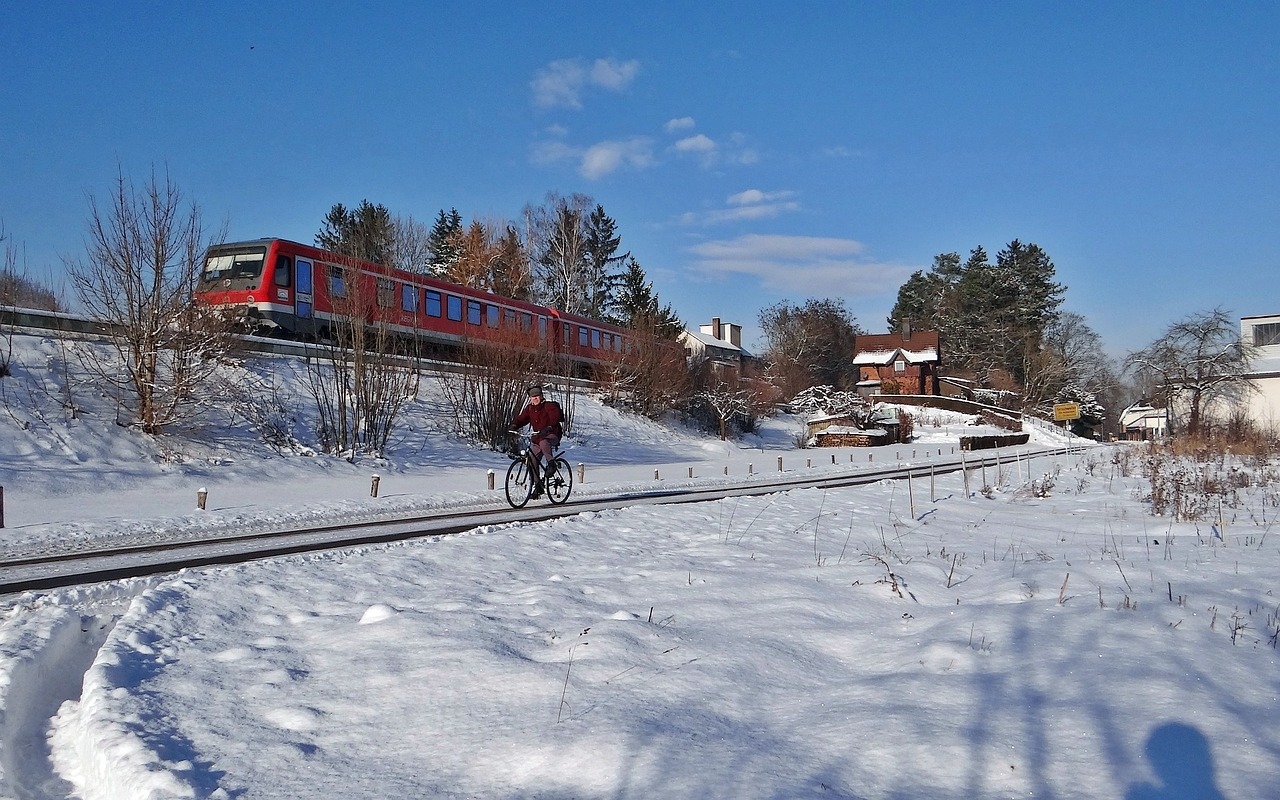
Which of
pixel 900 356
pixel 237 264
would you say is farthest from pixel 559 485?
pixel 900 356

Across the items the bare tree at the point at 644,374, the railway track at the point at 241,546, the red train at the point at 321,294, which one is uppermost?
the red train at the point at 321,294

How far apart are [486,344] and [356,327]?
5.14m

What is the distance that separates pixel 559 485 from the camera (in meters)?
14.2

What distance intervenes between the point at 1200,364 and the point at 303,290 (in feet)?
155

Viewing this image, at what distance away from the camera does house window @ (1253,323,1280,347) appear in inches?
1959

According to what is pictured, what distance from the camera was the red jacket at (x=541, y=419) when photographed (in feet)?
44.9

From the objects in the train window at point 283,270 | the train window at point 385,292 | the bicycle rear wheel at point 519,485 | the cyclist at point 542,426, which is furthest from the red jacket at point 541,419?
the train window at point 283,270

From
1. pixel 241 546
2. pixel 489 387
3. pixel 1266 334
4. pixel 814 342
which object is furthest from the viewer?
pixel 814 342

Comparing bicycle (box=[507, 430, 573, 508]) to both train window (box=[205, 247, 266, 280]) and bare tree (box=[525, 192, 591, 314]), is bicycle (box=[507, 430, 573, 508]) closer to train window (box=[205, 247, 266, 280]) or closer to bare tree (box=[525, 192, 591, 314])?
train window (box=[205, 247, 266, 280])

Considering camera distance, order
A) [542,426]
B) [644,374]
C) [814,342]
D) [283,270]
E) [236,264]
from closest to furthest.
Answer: [542,426] → [236,264] → [283,270] → [644,374] → [814,342]

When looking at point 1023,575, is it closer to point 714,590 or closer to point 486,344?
point 714,590

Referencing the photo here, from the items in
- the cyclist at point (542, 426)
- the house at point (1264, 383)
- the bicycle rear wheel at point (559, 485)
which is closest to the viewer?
the cyclist at point (542, 426)

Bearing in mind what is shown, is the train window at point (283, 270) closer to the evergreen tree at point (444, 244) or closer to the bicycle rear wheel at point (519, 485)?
the bicycle rear wheel at point (519, 485)

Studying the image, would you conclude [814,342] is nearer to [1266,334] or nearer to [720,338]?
[720,338]
